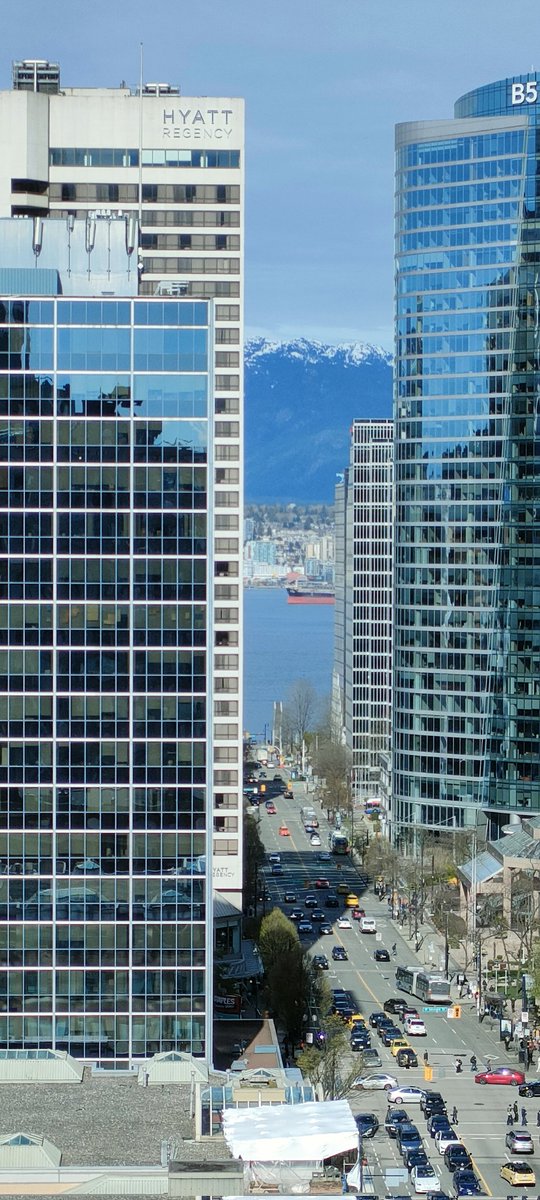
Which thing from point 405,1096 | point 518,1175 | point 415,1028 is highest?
point 518,1175

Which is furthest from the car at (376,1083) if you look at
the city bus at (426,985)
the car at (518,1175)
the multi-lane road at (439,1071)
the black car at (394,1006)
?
the city bus at (426,985)

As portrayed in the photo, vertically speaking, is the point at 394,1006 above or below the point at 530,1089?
below

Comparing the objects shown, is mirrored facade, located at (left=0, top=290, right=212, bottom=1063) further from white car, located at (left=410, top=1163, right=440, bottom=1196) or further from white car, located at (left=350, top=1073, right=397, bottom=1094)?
white car, located at (left=350, top=1073, right=397, bottom=1094)

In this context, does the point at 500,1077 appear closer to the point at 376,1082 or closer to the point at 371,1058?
the point at 376,1082

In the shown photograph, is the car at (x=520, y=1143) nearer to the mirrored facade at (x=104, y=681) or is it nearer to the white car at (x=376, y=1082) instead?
the white car at (x=376, y=1082)

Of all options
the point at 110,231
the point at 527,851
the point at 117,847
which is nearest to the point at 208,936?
the point at 117,847

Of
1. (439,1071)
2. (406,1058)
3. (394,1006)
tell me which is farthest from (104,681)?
(394,1006)

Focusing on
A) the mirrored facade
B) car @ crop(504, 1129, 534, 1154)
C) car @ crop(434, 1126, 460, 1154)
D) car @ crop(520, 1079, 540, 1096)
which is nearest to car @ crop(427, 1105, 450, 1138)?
car @ crop(434, 1126, 460, 1154)

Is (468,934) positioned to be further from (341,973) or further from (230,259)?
(230,259)
